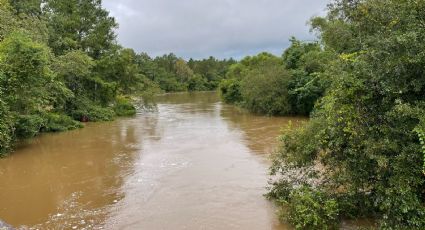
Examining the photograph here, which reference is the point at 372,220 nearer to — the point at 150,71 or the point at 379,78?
the point at 379,78

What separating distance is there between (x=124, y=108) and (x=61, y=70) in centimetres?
1020

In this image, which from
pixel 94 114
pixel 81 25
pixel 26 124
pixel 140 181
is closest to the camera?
pixel 140 181

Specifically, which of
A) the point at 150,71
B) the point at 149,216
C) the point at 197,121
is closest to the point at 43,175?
the point at 149,216

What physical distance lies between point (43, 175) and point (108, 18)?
24.5 m

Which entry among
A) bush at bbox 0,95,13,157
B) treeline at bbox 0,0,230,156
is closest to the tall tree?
treeline at bbox 0,0,230,156

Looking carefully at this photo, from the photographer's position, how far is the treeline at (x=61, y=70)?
1630 centimetres

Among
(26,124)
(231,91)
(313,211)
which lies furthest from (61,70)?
(313,211)

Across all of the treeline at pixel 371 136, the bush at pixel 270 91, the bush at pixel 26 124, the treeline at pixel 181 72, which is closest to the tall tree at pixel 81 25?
the bush at pixel 26 124

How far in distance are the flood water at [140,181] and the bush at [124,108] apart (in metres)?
11.9

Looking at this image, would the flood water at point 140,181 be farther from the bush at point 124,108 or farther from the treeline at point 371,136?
the bush at point 124,108

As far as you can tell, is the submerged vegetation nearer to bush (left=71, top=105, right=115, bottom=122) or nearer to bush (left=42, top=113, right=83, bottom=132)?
bush (left=42, top=113, right=83, bottom=132)

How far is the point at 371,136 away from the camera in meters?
7.35

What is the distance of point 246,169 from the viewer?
46.0 feet

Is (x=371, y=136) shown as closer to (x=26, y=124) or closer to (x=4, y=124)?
(x=4, y=124)
